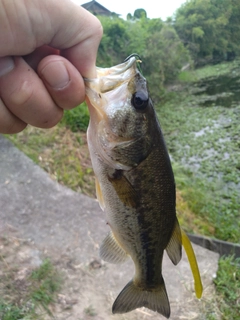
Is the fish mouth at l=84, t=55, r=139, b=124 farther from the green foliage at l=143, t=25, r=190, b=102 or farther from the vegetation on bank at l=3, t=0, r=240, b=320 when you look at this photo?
the green foliage at l=143, t=25, r=190, b=102

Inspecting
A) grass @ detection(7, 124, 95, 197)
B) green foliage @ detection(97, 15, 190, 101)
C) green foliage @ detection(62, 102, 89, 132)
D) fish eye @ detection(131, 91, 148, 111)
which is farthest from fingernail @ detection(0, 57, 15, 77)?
green foliage @ detection(97, 15, 190, 101)

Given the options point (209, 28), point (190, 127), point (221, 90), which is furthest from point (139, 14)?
point (190, 127)

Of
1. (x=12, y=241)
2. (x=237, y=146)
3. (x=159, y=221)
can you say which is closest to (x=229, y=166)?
(x=237, y=146)

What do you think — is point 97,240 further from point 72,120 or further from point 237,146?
point 237,146

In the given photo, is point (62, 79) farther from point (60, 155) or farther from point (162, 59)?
point (162, 59)

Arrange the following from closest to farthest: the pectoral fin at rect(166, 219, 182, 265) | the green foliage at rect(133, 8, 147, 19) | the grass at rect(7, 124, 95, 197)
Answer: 1. the pectoral fin at rect(166, 219, 182, 265)
2. the grass at rect(7, 124, 95, 197)
3. the green foliage at rect(133, 8, 147, 19)

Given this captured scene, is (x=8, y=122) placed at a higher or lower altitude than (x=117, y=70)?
lower

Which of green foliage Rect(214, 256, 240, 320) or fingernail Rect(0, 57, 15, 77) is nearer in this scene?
fingernail Rect(0, 57, 15, 77)

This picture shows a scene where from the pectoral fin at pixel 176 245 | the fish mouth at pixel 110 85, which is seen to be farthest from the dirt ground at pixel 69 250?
the fish mouth at pixel 110 85
